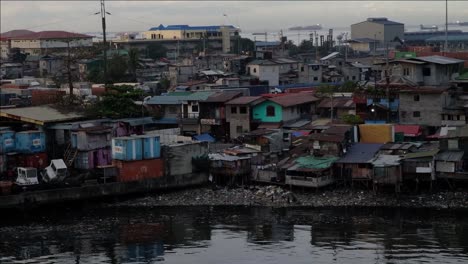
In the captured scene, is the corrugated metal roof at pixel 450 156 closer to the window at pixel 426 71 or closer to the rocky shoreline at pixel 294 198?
the rocky shoreline at pixel 294 198

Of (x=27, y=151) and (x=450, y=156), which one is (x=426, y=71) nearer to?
(x=450, y=156)

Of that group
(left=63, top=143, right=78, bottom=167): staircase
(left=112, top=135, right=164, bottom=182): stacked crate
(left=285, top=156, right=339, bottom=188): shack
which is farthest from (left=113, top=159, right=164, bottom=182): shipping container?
(left=285, top=156, right=339, bottom=188): shack

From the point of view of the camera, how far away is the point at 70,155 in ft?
78.3

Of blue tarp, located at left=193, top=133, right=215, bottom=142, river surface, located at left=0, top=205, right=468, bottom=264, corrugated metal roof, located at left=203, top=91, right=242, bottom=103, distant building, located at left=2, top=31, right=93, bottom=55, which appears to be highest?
distant building, located at left=2, top=31, right=93, bottom=55

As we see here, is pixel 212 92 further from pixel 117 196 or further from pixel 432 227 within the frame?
pixel 432 227

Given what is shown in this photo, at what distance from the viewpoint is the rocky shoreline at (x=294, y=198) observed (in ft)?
66.5

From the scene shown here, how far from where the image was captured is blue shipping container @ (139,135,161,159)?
2284 cm

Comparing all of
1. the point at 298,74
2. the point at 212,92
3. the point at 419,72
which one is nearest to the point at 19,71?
the point at 298,74

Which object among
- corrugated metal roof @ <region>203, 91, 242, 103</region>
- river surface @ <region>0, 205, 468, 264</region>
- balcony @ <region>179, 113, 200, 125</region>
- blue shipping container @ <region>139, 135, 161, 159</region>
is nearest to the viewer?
river surface @ <region>0, 205, 468, 264</region>

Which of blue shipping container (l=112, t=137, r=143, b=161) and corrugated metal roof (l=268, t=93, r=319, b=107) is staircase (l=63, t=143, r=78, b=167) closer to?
blue shipping container (l=112, t=137, r=143, b=161)

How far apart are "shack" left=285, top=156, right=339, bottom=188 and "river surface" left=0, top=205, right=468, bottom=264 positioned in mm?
1463

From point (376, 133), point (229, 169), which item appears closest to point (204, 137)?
point (229, 169)

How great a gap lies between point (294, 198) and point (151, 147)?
5.16 metres

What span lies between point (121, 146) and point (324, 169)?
658cm
